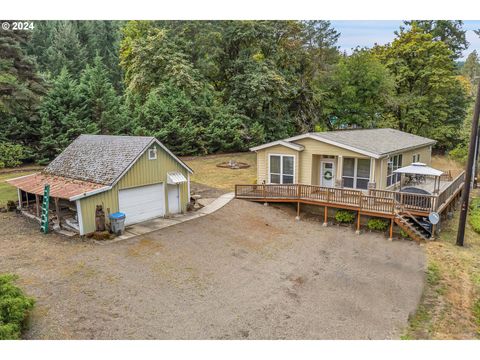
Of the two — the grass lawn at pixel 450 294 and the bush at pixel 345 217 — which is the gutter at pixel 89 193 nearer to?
the bush at pixel 345 217

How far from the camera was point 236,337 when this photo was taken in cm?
820

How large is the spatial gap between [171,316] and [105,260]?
13.1 ft

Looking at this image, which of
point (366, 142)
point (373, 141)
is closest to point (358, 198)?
point (366, 142)

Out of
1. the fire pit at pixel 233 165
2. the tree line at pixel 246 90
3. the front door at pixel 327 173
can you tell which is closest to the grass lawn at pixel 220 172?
the fire pit at pixel 233 165

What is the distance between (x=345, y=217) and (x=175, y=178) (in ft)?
26.4

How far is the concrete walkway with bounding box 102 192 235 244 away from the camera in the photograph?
47.0 feet

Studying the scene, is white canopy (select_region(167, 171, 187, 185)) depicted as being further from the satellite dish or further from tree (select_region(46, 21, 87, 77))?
tree (select_region(46, 21, 87, 77))

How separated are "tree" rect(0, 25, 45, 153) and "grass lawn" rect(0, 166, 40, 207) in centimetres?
263

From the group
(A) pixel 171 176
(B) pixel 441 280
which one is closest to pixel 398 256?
(B) pixel 441 280

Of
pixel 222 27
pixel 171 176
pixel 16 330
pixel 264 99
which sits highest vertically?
pixel 222 27

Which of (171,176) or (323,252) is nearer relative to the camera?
(323,252)

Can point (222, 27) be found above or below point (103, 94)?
above

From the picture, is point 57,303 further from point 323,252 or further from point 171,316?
point 323,252

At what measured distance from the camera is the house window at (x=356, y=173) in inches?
712
